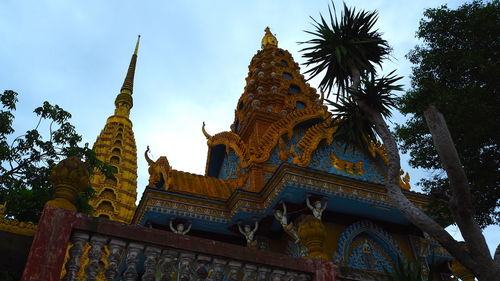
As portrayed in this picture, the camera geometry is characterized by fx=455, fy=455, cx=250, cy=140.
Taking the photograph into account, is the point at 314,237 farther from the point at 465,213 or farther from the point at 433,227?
the point at 465,213

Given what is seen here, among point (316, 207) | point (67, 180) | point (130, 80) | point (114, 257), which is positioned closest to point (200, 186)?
point (316, 207)

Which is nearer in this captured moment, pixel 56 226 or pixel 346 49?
pixel 56 226

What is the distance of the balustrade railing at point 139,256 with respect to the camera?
4742 millimetres

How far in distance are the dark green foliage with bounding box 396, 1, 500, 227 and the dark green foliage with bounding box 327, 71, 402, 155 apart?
1.68 meters

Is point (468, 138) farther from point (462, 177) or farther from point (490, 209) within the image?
point (462, 177)

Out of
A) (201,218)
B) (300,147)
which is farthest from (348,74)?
(201,218)

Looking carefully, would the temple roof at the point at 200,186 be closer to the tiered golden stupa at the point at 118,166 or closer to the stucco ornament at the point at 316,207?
the stucco ornament at the point at 316,207

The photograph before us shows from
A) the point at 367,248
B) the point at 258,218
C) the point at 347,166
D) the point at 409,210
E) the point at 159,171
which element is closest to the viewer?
the point at 409,210

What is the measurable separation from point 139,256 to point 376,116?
550cm

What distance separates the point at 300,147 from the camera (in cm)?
1384

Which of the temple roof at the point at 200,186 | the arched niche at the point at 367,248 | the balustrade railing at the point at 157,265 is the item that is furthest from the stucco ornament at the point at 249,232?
the balustrade railing at the point at 157,265

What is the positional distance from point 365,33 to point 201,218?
261 inches

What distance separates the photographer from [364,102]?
9.15 metres

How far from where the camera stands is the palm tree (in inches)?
253
